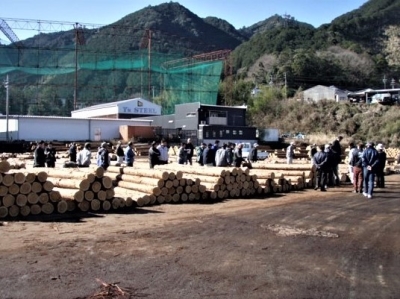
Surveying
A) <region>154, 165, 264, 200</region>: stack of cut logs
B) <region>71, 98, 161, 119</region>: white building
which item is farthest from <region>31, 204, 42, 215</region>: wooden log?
<region>71, 98, 161, 119</region>: white building

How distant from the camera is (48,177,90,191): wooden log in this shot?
499 inches

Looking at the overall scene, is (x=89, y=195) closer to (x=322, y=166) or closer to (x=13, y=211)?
(x=13, y=211)

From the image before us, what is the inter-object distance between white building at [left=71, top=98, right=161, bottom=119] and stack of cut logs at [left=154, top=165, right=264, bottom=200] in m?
53.0

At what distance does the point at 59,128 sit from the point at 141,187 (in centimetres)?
4157

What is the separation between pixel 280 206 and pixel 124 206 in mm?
4608

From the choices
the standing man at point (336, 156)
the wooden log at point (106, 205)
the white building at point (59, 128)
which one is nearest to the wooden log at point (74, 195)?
the wooden log at point (106, 205)

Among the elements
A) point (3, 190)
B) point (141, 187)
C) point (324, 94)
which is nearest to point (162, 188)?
point (141, 187)

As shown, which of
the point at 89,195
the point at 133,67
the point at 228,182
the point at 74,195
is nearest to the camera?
the point at 74,195

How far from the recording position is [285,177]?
19.6m

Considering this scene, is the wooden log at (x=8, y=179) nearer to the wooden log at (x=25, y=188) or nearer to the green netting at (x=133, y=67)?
the wooden log at (x=25, y=188)

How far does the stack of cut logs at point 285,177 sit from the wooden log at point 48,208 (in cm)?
826

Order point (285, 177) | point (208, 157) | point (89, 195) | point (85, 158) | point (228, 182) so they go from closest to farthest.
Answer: point (89, 195), point (228, 182), point (85, 158), point (285, 177), point (208, 157)

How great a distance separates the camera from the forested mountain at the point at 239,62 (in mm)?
72312

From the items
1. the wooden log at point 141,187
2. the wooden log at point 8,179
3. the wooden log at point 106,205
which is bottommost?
the wooden log at point 106,205
